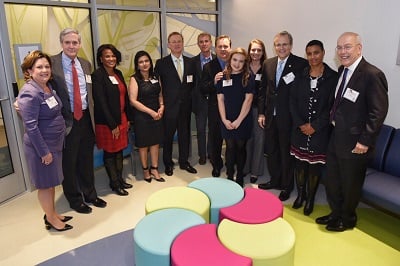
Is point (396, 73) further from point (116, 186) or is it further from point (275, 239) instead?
point (116, 186)

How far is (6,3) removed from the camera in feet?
10.7

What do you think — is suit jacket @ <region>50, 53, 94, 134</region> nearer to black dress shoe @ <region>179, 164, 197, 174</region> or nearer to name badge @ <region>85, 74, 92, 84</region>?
name badge @ <region>85, 74, 92, 84</region>

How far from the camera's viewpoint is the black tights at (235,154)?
361 centimetres

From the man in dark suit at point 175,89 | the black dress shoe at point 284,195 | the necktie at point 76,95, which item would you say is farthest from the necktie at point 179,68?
the black dress shoe at point 284,195

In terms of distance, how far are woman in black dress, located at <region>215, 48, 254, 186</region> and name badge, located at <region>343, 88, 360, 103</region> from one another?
1.04 m

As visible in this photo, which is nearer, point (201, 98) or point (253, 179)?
point (253, 179)

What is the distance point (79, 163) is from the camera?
331 cm

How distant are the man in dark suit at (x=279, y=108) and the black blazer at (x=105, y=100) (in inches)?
61.6

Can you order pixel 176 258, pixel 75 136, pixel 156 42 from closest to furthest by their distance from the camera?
pixel 176 258, pixel 75 136, pixel 156 42

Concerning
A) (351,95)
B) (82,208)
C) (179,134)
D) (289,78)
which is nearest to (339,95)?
(351,95)

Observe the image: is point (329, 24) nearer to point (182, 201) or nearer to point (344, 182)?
point (344, 182)

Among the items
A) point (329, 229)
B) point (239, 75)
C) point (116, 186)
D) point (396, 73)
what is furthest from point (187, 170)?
point (396, 73)

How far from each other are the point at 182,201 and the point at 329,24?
269 centimetres

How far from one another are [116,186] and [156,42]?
2327 millimetres
